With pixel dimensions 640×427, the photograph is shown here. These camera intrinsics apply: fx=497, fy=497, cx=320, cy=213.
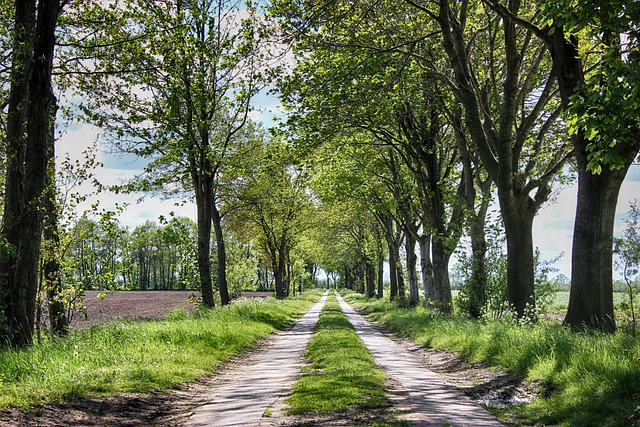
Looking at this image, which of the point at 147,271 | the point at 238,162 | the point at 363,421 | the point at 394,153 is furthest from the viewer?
the point at 147,271

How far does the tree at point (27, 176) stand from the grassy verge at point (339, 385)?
217 inches

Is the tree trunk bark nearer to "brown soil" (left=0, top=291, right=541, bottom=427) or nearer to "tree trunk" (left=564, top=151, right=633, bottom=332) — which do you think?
"brown soil" (left=0, top=291, right=541, bottom=427)

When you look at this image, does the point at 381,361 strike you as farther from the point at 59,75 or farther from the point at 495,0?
the point at 59,75

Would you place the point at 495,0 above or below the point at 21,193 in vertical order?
above

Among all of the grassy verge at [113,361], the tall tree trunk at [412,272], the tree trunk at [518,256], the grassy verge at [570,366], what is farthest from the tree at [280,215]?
the grassy verge at [570,366]

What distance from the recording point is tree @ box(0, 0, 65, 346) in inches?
368

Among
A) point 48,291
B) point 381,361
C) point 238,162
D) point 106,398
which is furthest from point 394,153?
point 106,398

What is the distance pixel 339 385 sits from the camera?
821 cm

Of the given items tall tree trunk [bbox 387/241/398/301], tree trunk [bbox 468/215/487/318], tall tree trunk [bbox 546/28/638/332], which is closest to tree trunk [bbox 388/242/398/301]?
tall tree trunk [bbox 387/241/398/301]

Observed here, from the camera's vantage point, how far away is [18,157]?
10.0m

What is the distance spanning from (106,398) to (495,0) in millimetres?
11365

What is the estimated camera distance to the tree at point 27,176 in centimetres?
935

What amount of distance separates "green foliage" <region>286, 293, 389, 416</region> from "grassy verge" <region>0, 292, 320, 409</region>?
7.93 ft

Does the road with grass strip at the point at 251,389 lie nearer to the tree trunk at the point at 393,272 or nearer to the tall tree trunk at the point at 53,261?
the tall tree trunk at the point at 53,261
